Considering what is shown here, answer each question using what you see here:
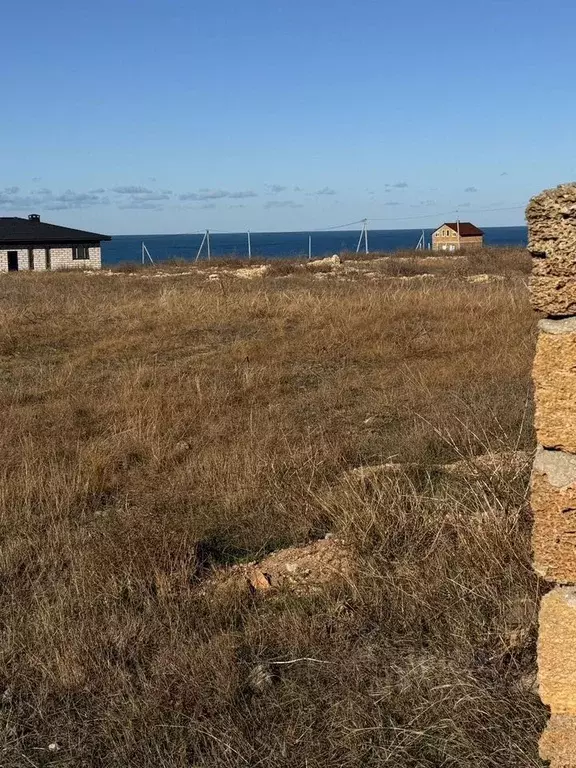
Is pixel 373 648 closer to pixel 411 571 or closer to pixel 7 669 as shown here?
pixel 411 571

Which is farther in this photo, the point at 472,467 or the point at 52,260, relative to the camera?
the point at 52,260

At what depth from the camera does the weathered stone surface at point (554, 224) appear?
2.23m

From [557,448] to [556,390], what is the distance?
17 cm

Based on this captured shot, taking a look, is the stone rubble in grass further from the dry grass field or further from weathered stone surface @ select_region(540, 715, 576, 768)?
weathered stone surface @ select_region(540, 715, 576, 768)

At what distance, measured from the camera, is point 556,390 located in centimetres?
228

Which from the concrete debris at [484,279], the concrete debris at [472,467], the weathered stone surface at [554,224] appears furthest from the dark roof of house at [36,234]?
the weathered stone surface at [554,224]

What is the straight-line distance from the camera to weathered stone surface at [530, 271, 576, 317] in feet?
7.40

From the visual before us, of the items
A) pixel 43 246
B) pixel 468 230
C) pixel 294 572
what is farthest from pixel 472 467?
pixel 468 230

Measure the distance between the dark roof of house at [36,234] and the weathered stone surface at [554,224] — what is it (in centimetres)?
4471

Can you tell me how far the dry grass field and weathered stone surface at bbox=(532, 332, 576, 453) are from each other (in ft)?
3.44

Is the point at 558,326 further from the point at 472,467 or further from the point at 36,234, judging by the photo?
the point at 36,234

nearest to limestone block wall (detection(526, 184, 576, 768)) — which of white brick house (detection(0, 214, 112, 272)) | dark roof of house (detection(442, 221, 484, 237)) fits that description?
white brick house (detection(0, 214, 112, 272))

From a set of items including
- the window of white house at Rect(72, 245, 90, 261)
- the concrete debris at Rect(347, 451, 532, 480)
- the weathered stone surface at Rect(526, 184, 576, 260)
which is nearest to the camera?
the weathered stone surface at Rect(526, 184, 576, 260)

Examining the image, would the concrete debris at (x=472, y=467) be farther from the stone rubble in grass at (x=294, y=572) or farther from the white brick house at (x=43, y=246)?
the white brick house at (x=43, y=246)
